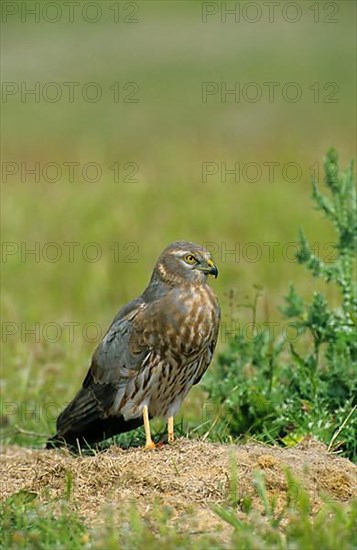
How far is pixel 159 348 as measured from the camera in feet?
20.2

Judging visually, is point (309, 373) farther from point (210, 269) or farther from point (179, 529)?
point (179, 529)

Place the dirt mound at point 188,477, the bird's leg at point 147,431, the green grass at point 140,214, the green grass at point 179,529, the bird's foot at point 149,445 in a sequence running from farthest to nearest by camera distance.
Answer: the green grass at point 140,214 → the bird's leg at point 147,431 → the bird's foot at point 149,445 → the dirt mound at point 188,477 → the green grass at point 179,529

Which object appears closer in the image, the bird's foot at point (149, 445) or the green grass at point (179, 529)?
the green grass at point (179, 529)

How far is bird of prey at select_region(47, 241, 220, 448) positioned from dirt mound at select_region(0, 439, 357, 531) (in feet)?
1.68

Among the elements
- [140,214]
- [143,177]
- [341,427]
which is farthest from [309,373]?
[143,177]

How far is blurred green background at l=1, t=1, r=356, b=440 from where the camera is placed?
11.1 meters

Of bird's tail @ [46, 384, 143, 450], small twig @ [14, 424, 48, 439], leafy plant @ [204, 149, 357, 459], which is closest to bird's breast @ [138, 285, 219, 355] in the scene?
bird's tail @ [46, 384, 143, 450]

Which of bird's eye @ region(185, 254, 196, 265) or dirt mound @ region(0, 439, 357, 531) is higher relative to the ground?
bird's eye @ region(185, 254, 196, 265)

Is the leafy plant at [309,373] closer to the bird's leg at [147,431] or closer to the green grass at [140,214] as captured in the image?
the green grass at [140,214]

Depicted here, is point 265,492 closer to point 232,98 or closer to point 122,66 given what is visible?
point 232,98

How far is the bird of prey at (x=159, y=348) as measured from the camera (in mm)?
6117

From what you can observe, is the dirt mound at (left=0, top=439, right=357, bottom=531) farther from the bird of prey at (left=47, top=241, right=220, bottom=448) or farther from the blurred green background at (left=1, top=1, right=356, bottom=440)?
the blurred green background at (left=1, top=1, right=356, bottom=440)

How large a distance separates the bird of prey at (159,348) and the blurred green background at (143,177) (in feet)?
5.03

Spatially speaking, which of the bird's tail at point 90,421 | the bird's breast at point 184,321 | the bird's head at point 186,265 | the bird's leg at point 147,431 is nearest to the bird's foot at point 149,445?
the bird's leg at point 147,431
